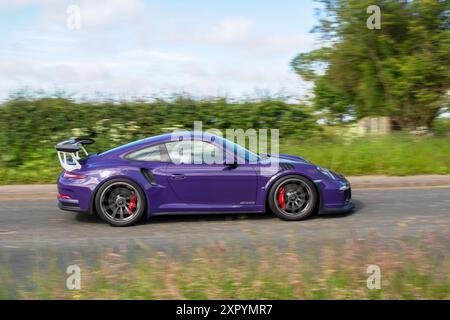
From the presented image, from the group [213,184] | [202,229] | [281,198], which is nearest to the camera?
[202,229]

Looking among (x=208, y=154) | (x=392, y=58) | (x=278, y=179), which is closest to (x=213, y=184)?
(x=208, y=154)

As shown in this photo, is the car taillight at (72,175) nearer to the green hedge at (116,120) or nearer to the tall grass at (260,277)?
the tall grass at (260,277)

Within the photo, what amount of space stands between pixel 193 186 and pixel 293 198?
4.83 feet

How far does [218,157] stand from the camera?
27.2 ft

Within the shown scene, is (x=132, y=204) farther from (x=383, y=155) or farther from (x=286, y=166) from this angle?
(x=383, y=155)

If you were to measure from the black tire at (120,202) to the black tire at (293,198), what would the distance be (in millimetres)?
1903

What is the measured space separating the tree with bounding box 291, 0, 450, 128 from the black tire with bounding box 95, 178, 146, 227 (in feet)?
29.7

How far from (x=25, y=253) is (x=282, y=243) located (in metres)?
3.16

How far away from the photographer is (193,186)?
26.8 feet

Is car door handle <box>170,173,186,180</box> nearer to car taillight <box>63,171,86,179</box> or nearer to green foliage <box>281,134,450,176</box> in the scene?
car taillight <box>63,171,86,179</box>

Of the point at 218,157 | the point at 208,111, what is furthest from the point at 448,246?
the point at 208,111

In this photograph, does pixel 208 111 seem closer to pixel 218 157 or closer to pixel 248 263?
pixel 218 157

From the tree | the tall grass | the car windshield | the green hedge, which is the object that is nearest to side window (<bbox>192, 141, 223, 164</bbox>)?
A: the car windshield

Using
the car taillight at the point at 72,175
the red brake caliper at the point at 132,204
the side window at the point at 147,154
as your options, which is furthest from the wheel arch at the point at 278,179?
the car taillight at the point at 72,175
